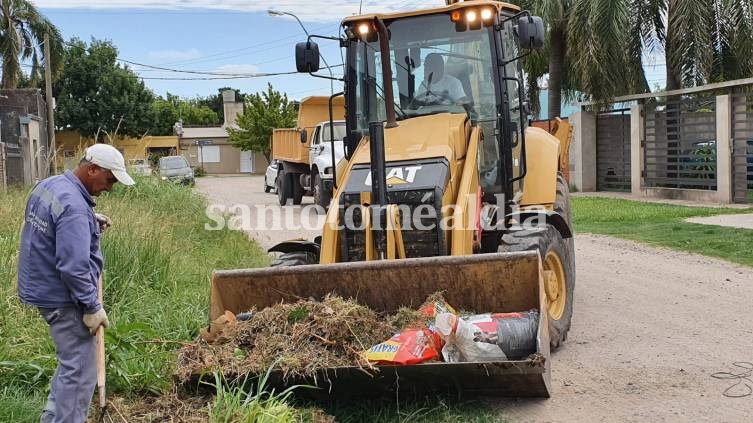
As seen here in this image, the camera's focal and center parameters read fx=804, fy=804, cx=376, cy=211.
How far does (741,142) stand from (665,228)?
560cm

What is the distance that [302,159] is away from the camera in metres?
21.9

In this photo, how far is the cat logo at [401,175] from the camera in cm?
631

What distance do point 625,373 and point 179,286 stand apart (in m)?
4.51

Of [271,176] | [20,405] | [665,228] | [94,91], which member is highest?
[94,91]

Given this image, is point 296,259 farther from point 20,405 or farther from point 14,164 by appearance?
point 14,164

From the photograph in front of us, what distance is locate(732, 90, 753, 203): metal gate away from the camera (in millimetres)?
17891

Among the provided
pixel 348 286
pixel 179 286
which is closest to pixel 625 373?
pixel 348 286

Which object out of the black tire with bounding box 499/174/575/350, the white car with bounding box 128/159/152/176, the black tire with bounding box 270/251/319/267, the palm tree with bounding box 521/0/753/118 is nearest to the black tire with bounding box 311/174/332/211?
the white car with bounding box 128/159/152/176

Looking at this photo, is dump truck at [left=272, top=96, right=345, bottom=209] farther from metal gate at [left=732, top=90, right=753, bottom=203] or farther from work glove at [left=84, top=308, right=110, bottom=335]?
work glove at [left=84, top=308, right=110, bottom=335]

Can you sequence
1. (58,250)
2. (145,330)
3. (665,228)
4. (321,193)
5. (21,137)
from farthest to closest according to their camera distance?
(21,137)
(321,193)
(665,228)
(145,330)
(58,250)

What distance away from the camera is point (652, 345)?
657cm

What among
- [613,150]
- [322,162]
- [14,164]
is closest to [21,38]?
[14,164]

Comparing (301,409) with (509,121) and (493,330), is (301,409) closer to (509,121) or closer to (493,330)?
(493,330)

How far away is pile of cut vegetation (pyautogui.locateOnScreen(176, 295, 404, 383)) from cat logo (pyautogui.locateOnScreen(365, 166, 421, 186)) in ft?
3.74
